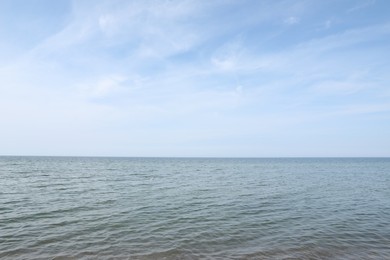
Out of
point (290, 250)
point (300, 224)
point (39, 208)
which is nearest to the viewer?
point (290, 250)

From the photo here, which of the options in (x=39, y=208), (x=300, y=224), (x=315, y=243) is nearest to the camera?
(x=315, y=243)

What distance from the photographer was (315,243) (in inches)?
573

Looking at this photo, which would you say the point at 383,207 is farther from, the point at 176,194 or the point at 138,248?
the point at 138,248

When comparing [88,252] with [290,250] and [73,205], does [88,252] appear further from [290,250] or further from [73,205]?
[73,205]

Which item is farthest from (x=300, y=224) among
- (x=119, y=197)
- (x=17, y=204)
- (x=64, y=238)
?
(x=17, y=204)

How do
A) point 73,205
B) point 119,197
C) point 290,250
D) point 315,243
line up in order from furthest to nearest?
point 119,197
point 73,205
point 315,243
point 290,250

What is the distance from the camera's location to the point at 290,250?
13492 millimetres

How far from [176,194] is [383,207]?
17.9 meters

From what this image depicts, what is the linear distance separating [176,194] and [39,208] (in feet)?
40.7

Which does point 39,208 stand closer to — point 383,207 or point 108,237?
point 108,237

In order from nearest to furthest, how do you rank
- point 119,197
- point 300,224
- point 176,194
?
point 300,224
point 119,197
point 176,194

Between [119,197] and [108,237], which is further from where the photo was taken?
[119,197]

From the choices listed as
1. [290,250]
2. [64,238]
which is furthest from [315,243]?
[64,238]

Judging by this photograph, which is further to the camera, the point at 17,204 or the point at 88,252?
the point at 17,204
